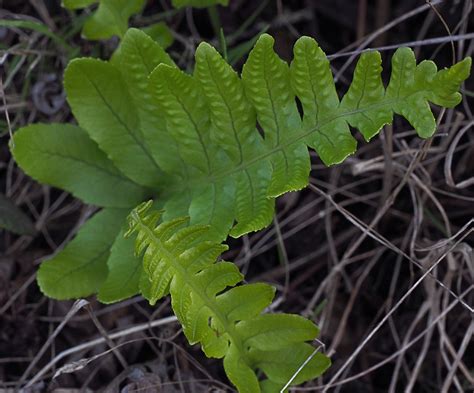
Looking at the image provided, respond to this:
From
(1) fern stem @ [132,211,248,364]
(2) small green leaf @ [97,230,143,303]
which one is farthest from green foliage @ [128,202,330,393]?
(2) small green leaf @ [97,230,143,303]

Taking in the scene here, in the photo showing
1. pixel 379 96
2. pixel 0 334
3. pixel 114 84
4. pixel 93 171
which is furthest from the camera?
pixel 0 334

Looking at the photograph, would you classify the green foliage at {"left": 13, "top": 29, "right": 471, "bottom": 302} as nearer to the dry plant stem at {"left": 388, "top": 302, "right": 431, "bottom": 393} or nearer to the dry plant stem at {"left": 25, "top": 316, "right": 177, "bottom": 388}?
the dry plant stem at {"left": 25, "top": 316, "right": 177, "bottom": 388}

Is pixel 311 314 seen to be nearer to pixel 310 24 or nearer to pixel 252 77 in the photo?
pixel 252 77

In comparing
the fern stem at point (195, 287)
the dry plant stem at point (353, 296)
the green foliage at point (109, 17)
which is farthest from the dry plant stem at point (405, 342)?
the green foliage at point (109, 17)

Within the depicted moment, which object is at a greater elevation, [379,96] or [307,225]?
[379,96]

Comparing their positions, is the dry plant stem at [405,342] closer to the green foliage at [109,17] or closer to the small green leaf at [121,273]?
the small green leaf at [121,273]

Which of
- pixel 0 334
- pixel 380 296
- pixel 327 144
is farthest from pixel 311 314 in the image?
pixel 0 334

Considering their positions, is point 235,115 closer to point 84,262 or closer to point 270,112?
point 270,112
